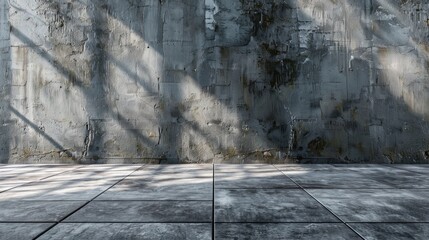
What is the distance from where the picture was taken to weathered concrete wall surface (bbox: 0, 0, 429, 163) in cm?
665

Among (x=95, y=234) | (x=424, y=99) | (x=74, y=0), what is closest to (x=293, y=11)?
(x=424, y=99)

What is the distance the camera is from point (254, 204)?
3057 mm

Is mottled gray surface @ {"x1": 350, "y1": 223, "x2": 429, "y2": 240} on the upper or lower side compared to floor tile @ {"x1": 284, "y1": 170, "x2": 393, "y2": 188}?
lower

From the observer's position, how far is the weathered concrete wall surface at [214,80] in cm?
665

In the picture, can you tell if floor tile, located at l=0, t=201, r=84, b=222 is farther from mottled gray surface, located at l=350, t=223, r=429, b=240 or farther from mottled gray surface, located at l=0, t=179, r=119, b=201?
mottled gray surface, located at l=350, t=223, r=429, b=240

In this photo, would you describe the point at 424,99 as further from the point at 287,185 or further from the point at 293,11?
the point at 287,185

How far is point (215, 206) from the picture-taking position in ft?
9.74

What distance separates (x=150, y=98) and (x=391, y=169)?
16.6 feet

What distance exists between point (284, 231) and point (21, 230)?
6.51ft

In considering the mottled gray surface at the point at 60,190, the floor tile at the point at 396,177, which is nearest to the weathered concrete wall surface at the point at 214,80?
the floor tile at the point at 396,177

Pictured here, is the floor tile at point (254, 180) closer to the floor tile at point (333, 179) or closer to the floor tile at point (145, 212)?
the floor tile at point (333, 179)

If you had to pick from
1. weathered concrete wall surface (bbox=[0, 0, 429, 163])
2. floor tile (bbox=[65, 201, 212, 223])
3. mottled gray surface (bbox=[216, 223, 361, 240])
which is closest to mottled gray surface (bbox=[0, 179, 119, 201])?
floor tile (bbox=[65, 201, 212, 223])

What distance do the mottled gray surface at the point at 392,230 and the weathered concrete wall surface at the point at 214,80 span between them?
4200mm

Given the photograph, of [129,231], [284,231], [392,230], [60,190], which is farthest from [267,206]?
[60,190]
